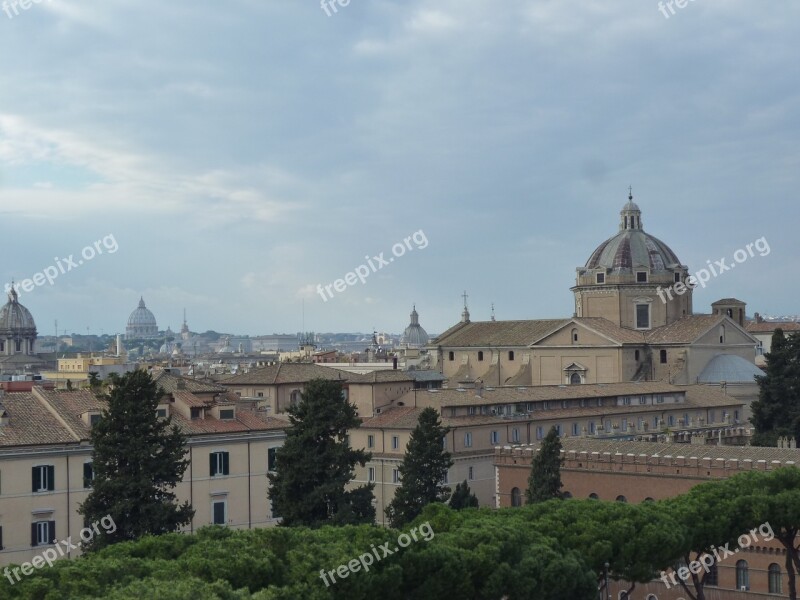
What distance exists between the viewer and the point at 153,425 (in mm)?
33594

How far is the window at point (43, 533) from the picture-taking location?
3650 cm

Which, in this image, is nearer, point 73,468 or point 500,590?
point 500,590

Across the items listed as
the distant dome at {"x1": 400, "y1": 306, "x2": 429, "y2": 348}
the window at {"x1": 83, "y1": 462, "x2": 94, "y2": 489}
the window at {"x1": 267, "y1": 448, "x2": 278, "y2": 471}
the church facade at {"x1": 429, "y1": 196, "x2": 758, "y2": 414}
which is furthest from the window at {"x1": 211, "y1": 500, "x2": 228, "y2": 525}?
the distant dome at {"x1": 400, "y1": 306, "x2": 429, "y2": 348}

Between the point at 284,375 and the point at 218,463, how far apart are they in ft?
71.3

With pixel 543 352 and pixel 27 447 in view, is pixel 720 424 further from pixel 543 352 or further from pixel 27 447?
pixel 27 447

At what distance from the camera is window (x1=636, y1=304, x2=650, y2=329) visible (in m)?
81.1

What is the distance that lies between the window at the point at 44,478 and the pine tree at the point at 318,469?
21.3 feet

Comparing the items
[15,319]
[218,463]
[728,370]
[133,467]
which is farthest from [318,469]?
[15,319]

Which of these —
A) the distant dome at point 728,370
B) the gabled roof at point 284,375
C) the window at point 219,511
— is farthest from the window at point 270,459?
the distant dome at point 728,370

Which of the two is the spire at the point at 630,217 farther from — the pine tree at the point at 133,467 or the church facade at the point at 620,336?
the pine tree at the point at 133,467

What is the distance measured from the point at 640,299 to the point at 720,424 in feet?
58.7

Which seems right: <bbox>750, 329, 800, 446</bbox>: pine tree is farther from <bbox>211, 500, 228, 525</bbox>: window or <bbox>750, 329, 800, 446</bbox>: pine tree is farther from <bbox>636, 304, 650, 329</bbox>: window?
<bbox>211, 500, 228, 525</bbox>: window

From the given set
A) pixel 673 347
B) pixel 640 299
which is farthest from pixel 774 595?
pixel 640 299

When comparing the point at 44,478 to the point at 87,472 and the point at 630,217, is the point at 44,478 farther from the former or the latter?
the point at 630,217
